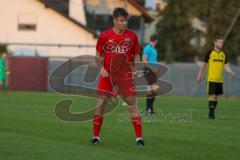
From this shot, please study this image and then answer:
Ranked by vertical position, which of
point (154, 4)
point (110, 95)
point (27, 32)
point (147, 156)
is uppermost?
point (154, 4)

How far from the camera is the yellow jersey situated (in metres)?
19.0

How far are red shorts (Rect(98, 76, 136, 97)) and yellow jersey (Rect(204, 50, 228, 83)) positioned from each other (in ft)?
23.6

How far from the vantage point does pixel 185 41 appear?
6938 cm

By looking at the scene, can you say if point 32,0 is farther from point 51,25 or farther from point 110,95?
point 110,95

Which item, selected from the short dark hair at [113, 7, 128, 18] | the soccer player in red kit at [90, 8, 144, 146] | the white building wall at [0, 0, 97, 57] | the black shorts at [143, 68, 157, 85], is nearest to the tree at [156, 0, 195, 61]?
the white building wall at [0, 0, 97, 57]

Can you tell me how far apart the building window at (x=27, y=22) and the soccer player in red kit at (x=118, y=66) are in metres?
43.3

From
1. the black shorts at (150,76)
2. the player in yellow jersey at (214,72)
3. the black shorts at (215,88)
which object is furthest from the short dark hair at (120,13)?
the black shorts at (150,76)

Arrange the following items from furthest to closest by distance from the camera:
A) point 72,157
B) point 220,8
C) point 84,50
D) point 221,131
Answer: point 220,8 < point 84,50 < point 221,131 < point 72,157

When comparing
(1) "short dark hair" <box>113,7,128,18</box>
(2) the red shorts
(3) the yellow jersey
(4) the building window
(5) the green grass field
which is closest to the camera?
(5) the green grass field

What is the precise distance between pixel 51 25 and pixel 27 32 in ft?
6.18

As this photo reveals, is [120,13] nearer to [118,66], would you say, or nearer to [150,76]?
[118,66]

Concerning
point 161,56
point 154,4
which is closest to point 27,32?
point 161,56

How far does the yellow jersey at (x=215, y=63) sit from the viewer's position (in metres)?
19.0

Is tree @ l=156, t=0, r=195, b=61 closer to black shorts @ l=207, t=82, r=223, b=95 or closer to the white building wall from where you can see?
the white building wall
